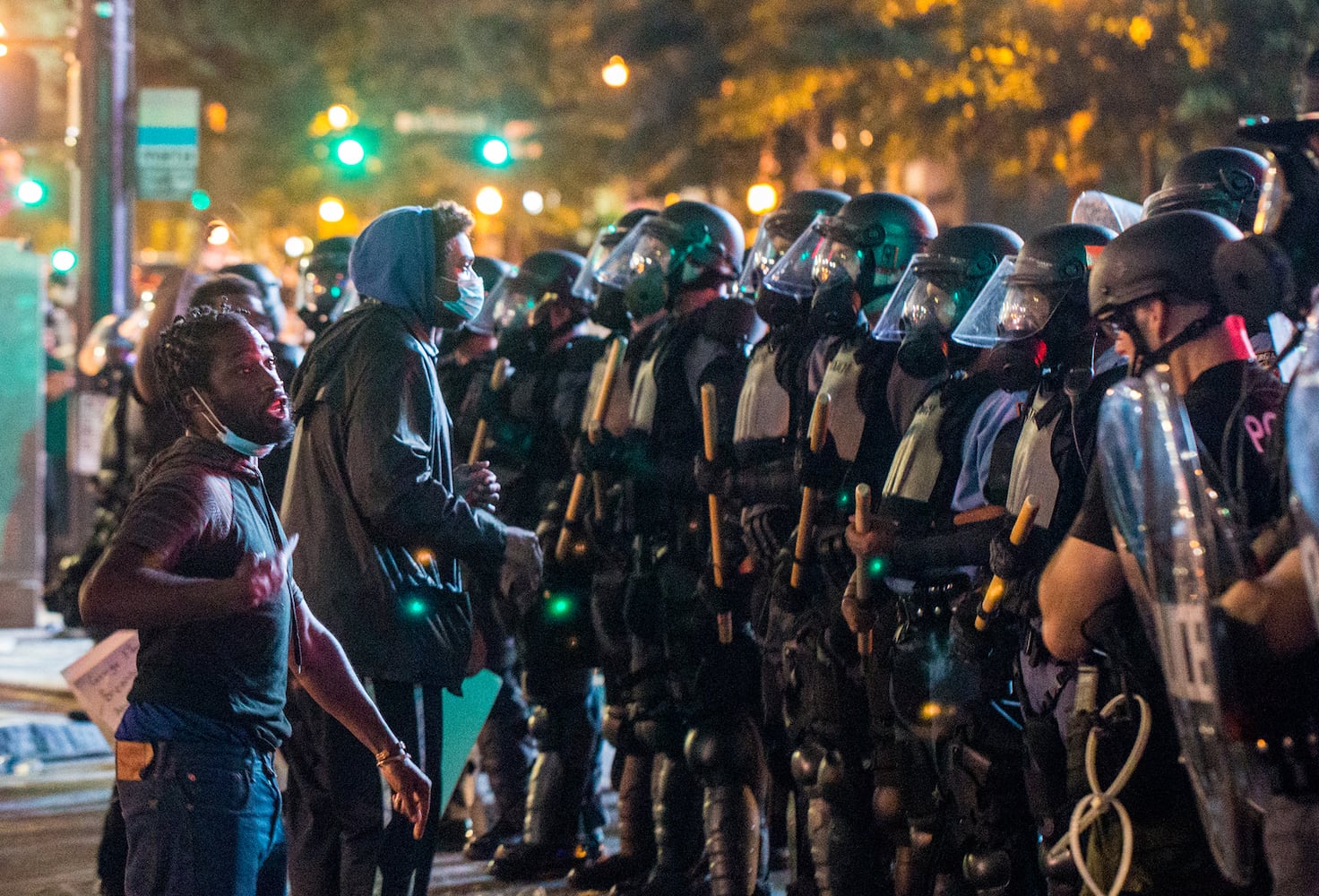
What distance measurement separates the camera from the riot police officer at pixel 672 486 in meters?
6.86

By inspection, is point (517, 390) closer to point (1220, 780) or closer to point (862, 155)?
point (1220, 780)

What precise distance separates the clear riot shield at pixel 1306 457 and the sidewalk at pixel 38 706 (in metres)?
8.29

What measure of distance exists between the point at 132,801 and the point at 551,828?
12.5 feet

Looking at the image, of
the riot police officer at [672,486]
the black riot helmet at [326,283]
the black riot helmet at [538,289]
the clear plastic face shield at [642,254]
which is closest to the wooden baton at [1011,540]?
the riot police officer at [672,486]

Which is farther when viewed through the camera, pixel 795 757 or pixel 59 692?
pixel 59 692

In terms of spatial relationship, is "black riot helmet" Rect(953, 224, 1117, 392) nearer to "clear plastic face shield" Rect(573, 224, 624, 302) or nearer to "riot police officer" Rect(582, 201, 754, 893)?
"riot police officer" Rect(582, 201, 754, 893)

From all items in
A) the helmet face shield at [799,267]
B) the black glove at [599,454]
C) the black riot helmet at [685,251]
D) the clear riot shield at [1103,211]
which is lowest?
the black glove at [599,454]

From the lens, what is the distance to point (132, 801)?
3.82 meters

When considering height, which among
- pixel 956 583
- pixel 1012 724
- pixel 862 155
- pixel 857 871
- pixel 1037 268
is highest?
pixel 862 155

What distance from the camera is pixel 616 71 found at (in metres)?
25.7

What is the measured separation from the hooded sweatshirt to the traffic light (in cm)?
1350

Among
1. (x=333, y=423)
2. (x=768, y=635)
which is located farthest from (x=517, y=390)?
(x=333, y=423)

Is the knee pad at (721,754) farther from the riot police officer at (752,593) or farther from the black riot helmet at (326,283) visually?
the black riot helmet at (326,283)

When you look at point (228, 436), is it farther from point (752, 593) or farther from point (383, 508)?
point (752, 593)
